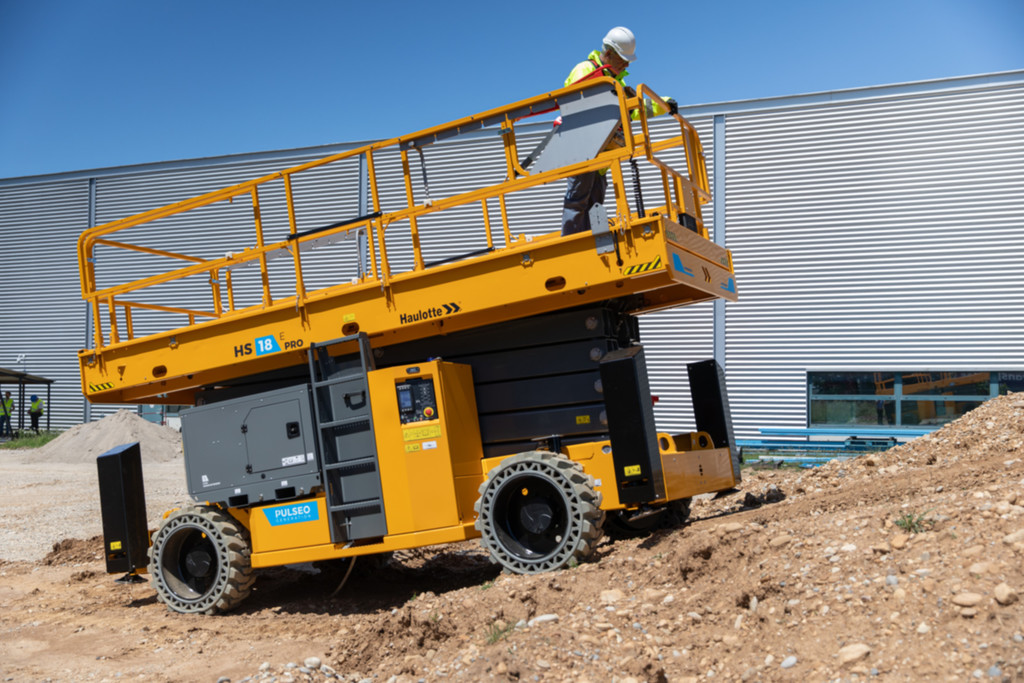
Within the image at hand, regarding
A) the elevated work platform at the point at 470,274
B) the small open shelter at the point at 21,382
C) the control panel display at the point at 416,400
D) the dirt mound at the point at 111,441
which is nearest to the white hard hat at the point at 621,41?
the elevated work platform at the point at 470,274

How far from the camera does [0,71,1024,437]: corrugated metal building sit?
59.6 feet

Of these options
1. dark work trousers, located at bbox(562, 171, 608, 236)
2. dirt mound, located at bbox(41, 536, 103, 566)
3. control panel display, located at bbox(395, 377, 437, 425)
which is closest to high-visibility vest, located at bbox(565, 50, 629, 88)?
dark work trousers, located at bbox(562, 171, 608, 236)

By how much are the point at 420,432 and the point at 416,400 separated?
25cm

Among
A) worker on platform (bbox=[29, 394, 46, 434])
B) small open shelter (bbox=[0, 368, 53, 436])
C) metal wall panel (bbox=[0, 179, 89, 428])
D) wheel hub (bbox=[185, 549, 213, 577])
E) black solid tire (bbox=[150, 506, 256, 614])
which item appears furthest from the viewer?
metal wall panel (bbox=[0, 179, 89, 428])

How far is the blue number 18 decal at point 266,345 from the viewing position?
282 inches

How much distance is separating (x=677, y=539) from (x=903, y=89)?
648 inches

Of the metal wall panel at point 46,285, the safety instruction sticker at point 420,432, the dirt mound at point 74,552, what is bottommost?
the dirt mound at point 74,552

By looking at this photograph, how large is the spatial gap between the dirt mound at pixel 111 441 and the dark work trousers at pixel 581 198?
16.5 metres

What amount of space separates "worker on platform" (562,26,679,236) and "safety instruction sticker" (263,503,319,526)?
3.10 m

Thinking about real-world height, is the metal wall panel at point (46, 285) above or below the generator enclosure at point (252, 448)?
above

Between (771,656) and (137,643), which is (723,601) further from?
(137,643)

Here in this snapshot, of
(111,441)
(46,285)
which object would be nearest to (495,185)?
(111,441)

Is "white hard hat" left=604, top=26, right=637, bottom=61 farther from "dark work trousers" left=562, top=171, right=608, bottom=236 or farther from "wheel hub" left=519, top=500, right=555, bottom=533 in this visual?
"wheel hub" left=519, top=500, right=555, bottom=533

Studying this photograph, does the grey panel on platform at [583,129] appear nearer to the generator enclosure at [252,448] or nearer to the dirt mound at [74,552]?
the generator enclosure at [252,448]
